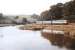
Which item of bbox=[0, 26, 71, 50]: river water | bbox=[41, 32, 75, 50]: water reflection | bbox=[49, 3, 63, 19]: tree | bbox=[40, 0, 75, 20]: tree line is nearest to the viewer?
bbox=[0, 26, 71, 50]: river water

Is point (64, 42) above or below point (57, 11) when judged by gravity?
below

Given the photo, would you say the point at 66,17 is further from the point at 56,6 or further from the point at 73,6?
the point at 56,6

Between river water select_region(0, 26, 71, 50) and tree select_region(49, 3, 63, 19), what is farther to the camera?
tree select_region(49, 3, 63, 19)

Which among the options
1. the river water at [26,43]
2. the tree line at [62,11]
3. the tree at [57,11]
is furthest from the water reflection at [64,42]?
the tree at [57,11]

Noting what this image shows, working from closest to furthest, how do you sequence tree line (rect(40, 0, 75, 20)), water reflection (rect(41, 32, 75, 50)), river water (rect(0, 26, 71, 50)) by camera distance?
river water (rect(0, 26, 71, 50))
water reflection (rect(41, 32, 75, 50))
tree line (rect(40, 0, 75, 20))

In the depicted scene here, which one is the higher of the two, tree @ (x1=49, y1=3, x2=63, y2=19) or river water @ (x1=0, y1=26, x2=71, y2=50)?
tree @ (x1=49, y1=3, x2=63, y2=19)

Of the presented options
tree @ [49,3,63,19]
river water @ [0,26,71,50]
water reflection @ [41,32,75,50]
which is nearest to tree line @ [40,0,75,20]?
tree @ [49,3,63,19]

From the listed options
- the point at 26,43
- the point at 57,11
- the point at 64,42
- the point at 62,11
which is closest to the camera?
the point at 64,42

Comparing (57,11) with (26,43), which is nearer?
(26,43)

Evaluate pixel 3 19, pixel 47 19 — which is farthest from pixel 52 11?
pixel 3 19

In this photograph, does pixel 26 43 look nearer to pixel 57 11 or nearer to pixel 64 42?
pixel 64 42

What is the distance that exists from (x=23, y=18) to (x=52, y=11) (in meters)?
4.39

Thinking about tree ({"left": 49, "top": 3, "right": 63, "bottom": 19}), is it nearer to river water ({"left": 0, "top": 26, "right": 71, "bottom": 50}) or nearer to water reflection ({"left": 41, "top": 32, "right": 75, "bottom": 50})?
river water ({"left": 0, "top": 26, "right": 71, "bottom": 50})

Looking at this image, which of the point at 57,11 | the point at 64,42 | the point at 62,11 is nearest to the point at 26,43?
the point at 64,42
